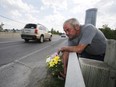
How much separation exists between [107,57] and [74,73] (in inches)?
70.5

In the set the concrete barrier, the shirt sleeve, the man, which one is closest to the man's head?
the man

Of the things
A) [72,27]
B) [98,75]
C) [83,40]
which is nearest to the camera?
[98,75]

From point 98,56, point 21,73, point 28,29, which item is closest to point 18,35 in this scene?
point 28,29

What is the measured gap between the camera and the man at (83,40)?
3068 millimetres

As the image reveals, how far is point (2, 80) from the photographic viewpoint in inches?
184

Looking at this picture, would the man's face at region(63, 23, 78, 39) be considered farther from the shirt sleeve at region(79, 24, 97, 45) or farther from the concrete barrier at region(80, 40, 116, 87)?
the concrete barrier at region(80, 40, 116, 87)

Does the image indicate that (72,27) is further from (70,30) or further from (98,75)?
(98,75)

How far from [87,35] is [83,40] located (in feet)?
0.40

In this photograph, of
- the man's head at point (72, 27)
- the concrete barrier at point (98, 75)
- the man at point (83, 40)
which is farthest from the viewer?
the man's head at point (72, 27)

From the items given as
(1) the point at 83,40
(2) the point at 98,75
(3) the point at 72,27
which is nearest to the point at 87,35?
(1) the point at 83,40

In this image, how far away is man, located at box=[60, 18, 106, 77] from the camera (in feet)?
10.1

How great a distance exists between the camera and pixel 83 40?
3070mm

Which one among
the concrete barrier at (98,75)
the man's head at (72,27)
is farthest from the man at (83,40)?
the concrete barrier at (98,75)

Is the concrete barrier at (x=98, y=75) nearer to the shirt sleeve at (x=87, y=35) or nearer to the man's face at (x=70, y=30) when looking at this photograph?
the shirt sleeve at (x=87, y=35)
